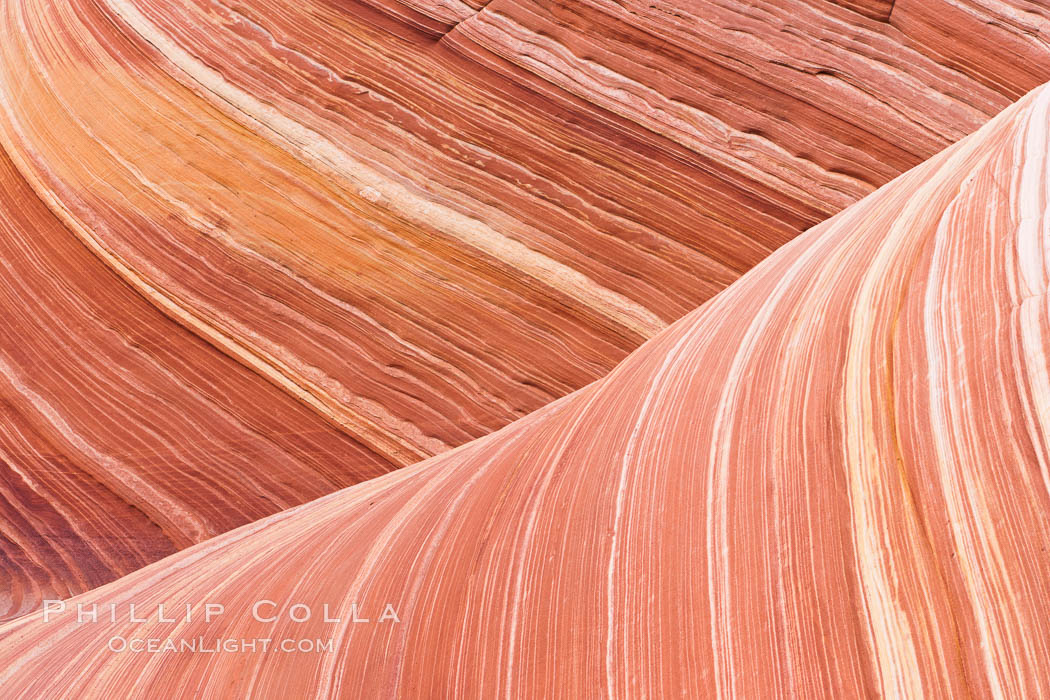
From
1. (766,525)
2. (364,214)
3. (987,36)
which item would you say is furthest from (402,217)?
(987,36)

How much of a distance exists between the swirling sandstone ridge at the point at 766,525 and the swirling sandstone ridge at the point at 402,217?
2.90 feet

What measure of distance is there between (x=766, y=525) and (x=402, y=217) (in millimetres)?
2069

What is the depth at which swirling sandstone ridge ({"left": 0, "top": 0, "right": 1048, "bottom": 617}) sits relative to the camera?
290 centimetres

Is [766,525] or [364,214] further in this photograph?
[364,214]

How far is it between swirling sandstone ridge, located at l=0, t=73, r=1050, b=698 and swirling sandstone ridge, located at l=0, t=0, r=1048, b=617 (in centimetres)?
88

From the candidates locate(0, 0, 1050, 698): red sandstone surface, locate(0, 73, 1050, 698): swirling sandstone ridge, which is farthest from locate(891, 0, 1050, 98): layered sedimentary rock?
locate(0, 73, 1050, 698): swirling sandstone ridge

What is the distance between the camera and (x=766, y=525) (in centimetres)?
123

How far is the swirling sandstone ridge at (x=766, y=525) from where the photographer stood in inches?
40.4

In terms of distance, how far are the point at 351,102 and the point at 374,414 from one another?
1.23 meters

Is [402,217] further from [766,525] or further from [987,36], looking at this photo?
[987,36]

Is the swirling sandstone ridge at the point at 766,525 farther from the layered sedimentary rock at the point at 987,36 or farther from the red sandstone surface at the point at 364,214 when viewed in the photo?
the layered sedimentary rock at the point at 987,36

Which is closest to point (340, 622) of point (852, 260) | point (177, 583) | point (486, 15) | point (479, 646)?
point (479, 646)

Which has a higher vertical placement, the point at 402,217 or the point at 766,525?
the point at 402,217

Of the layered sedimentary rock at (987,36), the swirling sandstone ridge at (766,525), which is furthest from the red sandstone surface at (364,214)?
the swirling sandstone ridge at (766,525)
